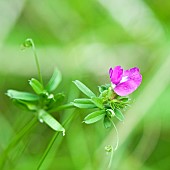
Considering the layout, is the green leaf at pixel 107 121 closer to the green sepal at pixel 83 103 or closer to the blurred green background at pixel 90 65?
the green sepal at pixel 83 103

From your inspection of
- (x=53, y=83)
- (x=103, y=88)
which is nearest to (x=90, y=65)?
(x=53, y=83)

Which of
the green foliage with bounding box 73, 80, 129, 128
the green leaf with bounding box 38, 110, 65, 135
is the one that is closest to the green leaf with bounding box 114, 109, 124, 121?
the green foliage with bounding box 73, 80, 129, 128

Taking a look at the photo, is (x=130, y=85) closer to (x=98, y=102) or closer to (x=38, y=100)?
(x=98, y=102)

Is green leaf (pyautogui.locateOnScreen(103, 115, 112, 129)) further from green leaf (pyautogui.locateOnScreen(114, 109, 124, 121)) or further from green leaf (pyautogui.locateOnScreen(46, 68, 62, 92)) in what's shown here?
green leaf (pyautogui.locateOnScreen(46, 68, 62, 92))

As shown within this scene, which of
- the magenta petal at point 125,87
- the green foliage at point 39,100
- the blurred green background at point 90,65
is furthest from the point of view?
the blurred green background at point 90,65

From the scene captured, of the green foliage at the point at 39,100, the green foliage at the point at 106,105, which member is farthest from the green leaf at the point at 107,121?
the green foliage at the point at 39,100
